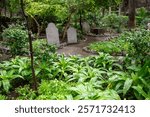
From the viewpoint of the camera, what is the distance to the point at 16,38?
11.8 meters

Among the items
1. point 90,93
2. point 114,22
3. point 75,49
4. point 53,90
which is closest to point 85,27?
point 114,22

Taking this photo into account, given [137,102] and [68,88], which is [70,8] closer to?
[68,88]

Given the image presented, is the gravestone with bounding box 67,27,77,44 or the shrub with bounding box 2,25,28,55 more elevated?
the shrub with bounding box 2,25,28,55

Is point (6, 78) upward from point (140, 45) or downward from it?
downward

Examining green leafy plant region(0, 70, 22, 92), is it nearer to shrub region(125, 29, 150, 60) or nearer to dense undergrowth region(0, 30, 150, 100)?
dense undergrowth region(0, 30, 150, 100)

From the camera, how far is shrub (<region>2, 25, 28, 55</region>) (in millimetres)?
11664

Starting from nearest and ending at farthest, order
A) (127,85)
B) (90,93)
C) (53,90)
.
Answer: (90,93), (127,85), (53,90)

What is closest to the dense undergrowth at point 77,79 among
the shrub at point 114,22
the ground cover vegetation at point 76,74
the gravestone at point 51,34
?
the ground cover vegetation at point 76,74

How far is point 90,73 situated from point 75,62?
5.68 feet

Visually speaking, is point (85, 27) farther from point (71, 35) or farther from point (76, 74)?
point (76, 74)

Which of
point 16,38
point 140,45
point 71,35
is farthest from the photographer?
point 71,35

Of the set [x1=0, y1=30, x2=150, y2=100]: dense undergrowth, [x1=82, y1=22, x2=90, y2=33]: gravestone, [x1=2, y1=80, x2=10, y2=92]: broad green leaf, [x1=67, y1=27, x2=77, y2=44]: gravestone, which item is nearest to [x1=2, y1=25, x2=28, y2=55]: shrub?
[x1=0, y1=30, x2=150, y2=100]: dense undergrowth

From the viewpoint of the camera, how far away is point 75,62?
10.5 m

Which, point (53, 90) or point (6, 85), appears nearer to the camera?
point (53, 90)
